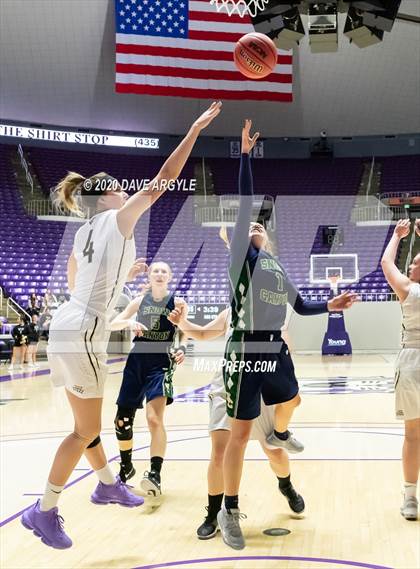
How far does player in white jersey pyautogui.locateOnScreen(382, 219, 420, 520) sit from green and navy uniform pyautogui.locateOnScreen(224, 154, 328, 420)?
621 millimetres

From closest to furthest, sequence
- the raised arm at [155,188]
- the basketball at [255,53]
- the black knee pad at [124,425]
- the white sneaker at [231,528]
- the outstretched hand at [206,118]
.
A: the raised arm at [155,188] < the outstretched hand at [206,118] < the white sneaker at [231,528] < the black knee pad at [124,425] < the basketball at [255,53]

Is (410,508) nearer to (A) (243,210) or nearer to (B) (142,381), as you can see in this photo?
(B) (142,381)

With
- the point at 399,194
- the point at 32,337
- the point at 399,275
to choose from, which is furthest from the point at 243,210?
the point at 399,194

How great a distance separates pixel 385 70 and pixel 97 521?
19.5 metres

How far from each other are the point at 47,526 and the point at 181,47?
13240 millimetres

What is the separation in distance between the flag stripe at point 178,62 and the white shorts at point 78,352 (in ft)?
41.0

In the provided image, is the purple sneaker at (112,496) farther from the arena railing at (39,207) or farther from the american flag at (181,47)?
the arena railing at (39,207)

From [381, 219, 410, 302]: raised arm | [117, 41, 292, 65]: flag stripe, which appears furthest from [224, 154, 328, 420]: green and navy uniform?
[117, 41, 292, 65]: flag stripe

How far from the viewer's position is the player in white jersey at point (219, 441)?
11.7ft

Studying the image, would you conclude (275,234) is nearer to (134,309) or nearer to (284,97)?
(284,97)

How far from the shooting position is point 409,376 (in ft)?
12.6

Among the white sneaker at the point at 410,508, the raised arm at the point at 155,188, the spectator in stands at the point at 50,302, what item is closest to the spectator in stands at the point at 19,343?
the spectator in stands at the point at 50,302

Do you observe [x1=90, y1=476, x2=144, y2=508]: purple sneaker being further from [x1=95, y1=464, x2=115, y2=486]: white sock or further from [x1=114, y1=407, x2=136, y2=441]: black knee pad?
[x1=114, y1=407, x2=136, y2=441]: black knee pad

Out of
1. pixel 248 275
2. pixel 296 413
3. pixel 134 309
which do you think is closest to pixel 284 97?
pixel 296 413
